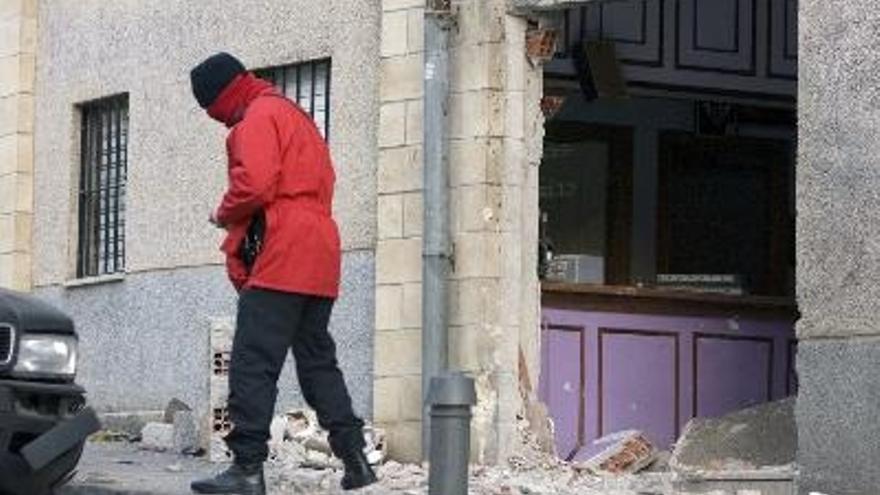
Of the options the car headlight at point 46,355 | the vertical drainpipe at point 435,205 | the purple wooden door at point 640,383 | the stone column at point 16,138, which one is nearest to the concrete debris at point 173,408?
the vertical drainpipe at point 435,205

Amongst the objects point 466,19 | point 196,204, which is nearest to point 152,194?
point 196,204

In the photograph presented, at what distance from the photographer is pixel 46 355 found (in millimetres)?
7969

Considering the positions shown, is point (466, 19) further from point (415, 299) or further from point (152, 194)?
point (152, 194)

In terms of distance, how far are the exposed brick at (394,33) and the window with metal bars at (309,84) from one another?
77cm

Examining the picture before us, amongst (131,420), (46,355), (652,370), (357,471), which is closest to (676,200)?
(652,370)

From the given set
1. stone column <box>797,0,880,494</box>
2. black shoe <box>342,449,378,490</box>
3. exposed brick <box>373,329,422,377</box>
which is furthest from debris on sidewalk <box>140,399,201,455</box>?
stone column <box>797,0,880,494</box>

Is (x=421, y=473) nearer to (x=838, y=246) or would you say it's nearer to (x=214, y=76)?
(x=838, y=246)

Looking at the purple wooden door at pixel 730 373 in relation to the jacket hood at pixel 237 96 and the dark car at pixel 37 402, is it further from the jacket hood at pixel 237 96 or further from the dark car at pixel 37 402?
the dark car at pixel 37 402

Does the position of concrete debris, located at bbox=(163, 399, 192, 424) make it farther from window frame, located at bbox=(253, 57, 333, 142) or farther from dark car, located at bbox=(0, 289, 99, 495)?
dark car, located at bbox=(0, 289, 99, 495)

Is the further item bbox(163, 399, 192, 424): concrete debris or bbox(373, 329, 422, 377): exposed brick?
bbox(163, 399, 192, 424): concrete debris

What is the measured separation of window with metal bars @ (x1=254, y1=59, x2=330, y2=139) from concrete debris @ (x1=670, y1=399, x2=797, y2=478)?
327 cm

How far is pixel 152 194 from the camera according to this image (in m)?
14.7

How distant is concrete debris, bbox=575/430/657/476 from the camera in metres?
12.1

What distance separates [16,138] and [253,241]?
7.58 m
